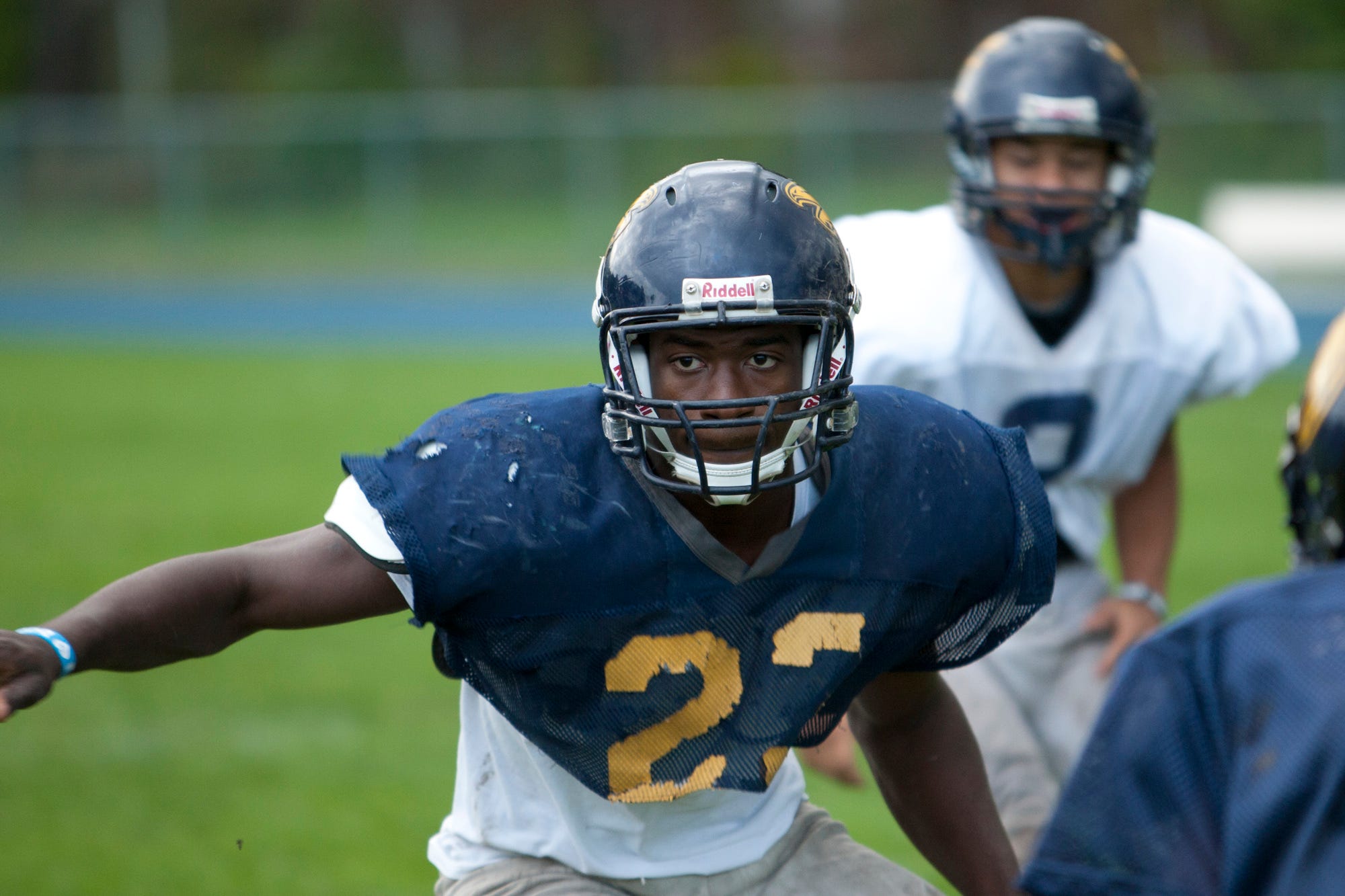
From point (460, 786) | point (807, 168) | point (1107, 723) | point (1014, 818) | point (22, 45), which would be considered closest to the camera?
point (1107, 723)

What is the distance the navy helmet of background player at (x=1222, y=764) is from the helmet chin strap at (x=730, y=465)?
2.68 ft

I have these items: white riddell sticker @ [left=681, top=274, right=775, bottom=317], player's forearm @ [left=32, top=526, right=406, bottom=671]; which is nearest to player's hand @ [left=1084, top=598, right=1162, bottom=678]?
white riddell sticker @ [left=681, top=274, right=775, bottom=317]

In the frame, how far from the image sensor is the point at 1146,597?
4027 mm

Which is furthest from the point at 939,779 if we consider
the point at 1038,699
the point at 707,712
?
the point at 1038,699

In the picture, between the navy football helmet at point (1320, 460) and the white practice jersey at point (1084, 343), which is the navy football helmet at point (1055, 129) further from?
the navy football helmet at point (1320, 460)

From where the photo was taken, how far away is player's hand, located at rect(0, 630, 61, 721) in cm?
207

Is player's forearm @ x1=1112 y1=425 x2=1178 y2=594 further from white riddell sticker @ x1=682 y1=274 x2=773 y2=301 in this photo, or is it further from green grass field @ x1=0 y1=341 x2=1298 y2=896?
white riddell sticker @ x1=682 y1=274 x2=773 y2=301

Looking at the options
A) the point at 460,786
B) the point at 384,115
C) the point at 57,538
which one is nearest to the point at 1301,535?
the point at 460,786

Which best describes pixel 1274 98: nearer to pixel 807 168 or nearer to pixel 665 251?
pixel 807 168

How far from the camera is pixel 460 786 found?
274 cm

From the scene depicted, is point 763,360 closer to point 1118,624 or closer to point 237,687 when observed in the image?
point 1118,624

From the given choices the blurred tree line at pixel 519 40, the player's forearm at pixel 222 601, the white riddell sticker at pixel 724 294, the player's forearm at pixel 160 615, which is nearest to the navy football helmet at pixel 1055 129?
the white riddell sticker at pixel 724 294

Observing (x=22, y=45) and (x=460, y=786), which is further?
(x=22, y=45)

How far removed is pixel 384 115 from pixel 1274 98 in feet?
37.1
